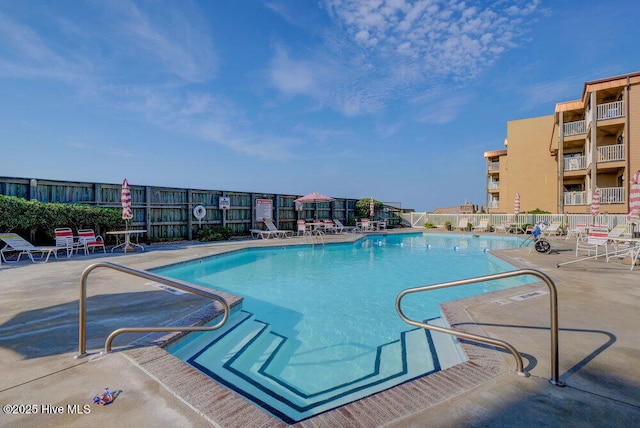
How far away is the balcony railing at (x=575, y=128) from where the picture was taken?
1752 centimetres

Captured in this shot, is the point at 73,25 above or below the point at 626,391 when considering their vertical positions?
above

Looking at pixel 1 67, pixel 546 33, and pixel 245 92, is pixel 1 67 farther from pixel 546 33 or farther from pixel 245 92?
pixel 546 33

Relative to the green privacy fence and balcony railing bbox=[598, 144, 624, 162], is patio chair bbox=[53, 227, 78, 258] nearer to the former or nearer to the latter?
the green privacy fence

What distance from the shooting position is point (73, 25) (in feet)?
27.1

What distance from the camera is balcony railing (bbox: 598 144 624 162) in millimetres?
15062

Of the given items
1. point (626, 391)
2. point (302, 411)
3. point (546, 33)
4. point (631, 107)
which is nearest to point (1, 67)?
point (302, 411)

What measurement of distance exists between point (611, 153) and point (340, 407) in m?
20.6

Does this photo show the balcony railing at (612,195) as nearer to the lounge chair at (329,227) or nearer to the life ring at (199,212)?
the lounge chair at (329,227)

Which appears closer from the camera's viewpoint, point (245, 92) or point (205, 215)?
point (205, 215)

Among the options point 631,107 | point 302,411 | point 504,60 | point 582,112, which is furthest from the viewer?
point 582,112

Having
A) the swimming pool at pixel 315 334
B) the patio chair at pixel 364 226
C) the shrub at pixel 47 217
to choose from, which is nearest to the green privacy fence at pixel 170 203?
the shrub at pixel 47 217

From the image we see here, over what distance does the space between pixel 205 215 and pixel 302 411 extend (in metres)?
12.7

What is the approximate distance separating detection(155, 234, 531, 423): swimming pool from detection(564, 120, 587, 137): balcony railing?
14384mm

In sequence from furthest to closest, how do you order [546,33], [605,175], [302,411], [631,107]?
1. [605,175]
2. [631,107]
3. [546,33]
4. [302,411]
